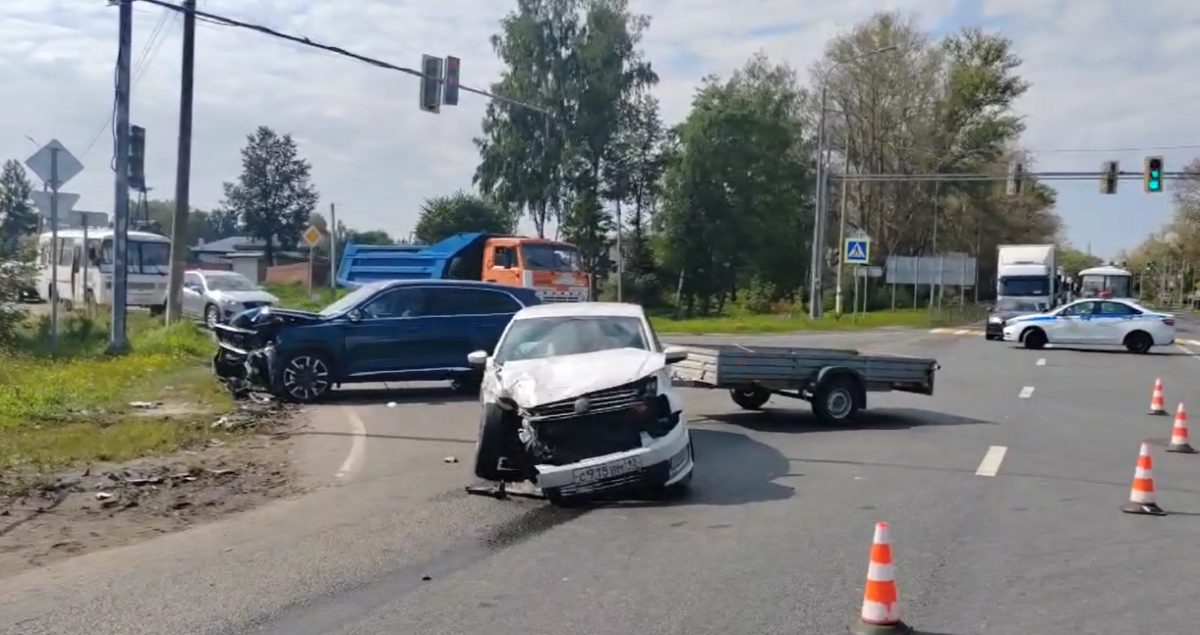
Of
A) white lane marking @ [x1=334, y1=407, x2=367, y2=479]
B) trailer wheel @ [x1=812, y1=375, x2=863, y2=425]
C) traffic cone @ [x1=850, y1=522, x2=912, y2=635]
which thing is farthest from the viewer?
trailer wheel @ [x1=812, y1=375, x2=863, y2=425]

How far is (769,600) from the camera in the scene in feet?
23.6

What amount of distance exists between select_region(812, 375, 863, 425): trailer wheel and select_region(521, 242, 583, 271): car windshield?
19912mm

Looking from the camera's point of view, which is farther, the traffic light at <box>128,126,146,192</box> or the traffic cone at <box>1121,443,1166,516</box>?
the traffic light at <box>128,126,146,192</box>

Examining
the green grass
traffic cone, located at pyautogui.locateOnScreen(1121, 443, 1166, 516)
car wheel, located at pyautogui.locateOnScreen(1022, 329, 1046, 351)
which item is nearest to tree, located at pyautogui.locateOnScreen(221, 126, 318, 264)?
the green grass

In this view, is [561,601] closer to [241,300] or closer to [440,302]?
[440,302]

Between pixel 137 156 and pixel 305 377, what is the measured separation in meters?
10.8

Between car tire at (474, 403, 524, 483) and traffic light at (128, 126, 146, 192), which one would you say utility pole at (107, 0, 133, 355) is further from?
car tire at (474, 403, 524, 483)

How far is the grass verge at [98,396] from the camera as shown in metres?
13.0

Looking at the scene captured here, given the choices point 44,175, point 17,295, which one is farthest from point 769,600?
point 17,295

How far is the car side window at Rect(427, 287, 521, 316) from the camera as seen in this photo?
62.6 ft

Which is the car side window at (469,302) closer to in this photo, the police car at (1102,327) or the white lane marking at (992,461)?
the white lane marking at (992,461)

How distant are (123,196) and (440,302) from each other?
8.25m

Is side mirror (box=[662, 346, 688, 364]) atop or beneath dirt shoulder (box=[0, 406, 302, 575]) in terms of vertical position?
atop

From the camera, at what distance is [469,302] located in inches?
760
